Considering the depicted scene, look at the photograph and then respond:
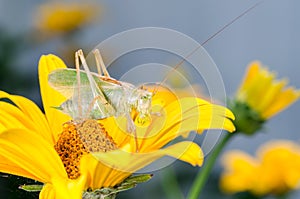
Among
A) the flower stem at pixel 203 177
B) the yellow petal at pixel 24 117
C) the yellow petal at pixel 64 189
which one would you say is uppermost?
the yellow petal at pixel 24 117

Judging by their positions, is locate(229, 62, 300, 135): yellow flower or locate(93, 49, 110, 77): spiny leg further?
locate(229, 62, 300, 135): yellow flower

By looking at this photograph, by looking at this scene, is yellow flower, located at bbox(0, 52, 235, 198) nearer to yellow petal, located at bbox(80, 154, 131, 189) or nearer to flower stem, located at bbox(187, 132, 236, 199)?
yellow petal, located at bbox(80, 154, 131, 189)

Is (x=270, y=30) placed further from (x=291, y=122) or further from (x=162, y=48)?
(x=162, y=48)

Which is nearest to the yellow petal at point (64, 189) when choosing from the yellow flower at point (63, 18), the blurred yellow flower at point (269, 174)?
the blurred yellow flower at point (269, 174)

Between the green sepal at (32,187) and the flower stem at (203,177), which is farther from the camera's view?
the flower stem at (203,177)

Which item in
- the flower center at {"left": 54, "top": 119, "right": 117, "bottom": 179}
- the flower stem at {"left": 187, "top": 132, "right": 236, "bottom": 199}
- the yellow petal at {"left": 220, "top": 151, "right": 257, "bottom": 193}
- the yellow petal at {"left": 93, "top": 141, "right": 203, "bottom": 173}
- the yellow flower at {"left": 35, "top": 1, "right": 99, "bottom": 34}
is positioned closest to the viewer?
the yellow petal at {"left": 93, "top": 141, "right": 203, "bottom": 173}

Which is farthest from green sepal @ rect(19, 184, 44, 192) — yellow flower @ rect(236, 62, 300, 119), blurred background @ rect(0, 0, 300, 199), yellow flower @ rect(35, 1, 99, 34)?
blurred background @ rect(0, 0, 300, 199)

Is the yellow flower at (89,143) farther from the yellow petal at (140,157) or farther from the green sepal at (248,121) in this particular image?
the green sepal at (248,121)
